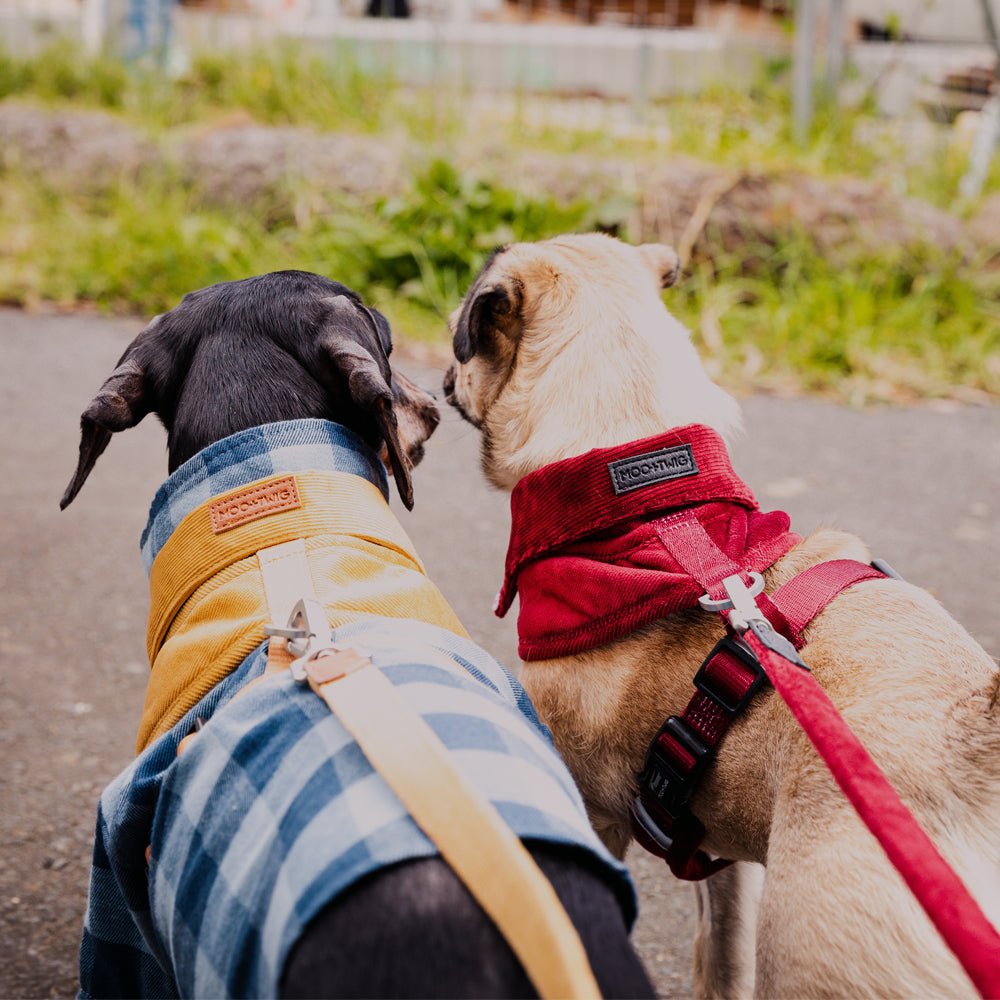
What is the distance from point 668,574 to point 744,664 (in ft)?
0.73

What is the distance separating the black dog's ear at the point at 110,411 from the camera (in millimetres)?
2184

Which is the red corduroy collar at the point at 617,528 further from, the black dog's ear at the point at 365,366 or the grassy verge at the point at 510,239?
the grassy verge at the point at 510,239

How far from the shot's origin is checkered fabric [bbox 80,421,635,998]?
1.34m

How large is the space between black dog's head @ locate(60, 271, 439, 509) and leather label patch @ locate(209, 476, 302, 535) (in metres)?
0.27

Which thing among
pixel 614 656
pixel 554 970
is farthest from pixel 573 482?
pixel 554 970

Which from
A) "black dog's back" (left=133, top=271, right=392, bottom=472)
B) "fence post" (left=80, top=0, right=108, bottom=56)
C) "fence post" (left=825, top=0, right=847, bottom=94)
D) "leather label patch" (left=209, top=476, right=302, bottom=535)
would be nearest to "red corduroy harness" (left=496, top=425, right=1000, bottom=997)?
"black dog's back" (left=133, top=271, right=392, bottom=472)

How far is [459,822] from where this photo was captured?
129 centimetres

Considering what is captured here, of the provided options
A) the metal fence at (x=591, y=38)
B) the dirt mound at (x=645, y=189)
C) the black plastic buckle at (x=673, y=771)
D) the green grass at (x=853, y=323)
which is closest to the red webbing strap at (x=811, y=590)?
the black plastic buckle at (x=673, y=771)

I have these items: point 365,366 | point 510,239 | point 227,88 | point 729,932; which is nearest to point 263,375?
point 365,366

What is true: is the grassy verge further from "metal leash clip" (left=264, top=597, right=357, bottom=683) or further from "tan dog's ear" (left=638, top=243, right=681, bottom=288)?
"metal leash clip" (left=264, top=597, right=357, bottom=683)

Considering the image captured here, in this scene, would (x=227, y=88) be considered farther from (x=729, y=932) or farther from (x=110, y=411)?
(x=729, y=932)

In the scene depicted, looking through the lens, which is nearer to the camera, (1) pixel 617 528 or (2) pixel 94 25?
(1) pixel 617 528

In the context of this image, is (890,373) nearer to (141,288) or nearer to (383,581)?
(141,288)

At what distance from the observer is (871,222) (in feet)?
22.7
